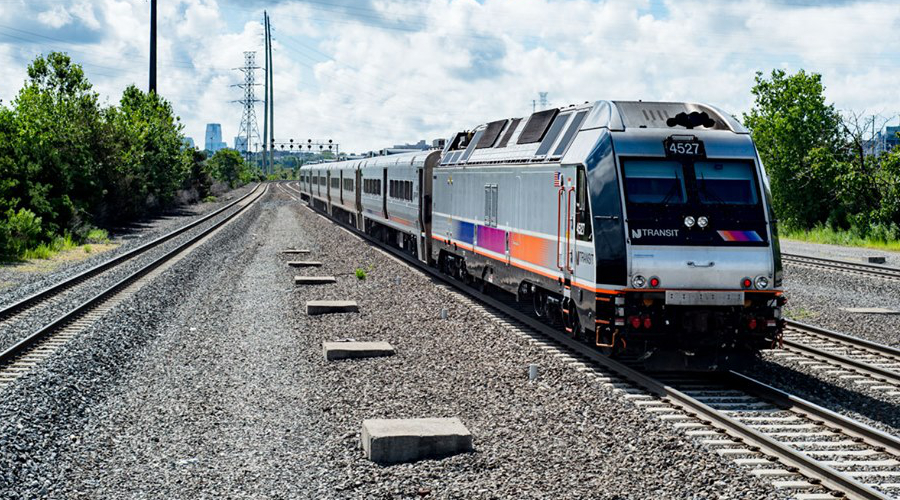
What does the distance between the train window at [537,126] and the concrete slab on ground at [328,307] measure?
463 cm

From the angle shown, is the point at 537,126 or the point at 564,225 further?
the point at 537,126

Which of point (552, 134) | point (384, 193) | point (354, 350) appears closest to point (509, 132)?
point (552, 134)

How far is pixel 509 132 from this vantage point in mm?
16484

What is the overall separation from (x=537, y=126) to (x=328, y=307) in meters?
5.43

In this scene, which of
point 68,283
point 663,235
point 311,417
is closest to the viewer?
point 311,417

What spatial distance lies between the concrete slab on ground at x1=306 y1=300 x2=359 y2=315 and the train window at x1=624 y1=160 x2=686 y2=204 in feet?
25.0

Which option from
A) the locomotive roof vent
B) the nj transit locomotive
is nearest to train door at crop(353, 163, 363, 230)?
the nj transit locomotive

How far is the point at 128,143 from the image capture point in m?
47.2

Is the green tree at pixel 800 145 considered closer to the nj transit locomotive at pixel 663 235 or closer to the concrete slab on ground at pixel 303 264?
the concrete slab on ground at pixel 303 264

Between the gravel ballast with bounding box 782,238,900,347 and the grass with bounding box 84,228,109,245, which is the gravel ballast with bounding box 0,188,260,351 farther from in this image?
the gravel ballast with bounding box 782,238,900,347

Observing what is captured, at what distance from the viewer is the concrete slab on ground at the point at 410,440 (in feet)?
27.0

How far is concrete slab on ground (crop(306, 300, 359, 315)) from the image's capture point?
673 inches

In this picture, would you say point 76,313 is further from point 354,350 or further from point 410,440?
point 410,440

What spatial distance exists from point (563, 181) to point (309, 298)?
825cm
